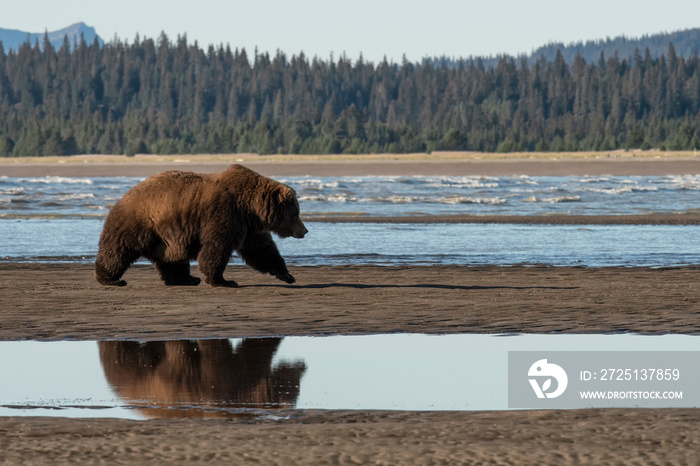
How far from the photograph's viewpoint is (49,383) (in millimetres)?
8586

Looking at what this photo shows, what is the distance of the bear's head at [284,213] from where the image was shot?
15102 millimetres

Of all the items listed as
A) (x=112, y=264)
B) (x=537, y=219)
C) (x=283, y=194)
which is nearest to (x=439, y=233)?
(x=537, y=219)

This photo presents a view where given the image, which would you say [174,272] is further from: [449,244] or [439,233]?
[439,233]

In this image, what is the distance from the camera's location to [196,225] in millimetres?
14703

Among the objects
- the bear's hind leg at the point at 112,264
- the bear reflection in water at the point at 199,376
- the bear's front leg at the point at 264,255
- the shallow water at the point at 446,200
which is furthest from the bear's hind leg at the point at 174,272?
the shallow water at the point at 446,200

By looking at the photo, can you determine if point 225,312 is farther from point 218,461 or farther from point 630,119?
point 630,119

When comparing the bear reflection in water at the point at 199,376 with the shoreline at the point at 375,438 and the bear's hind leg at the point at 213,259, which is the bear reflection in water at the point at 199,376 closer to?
the shoreline at the point at 375,438

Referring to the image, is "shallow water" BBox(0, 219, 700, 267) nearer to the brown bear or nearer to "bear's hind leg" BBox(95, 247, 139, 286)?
the brown bear

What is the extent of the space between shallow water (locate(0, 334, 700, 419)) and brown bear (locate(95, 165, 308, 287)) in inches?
165

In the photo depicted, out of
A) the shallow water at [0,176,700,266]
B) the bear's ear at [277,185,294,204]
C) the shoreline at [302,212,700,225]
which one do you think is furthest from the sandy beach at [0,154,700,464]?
the shoreline at [302,212,700,225]

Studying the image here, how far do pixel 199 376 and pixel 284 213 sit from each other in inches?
254

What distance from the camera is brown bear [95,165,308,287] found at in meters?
14.7

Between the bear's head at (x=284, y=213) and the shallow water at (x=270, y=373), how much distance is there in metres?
4.45

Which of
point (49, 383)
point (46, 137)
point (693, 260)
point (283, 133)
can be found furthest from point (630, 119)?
point (49, 383)
